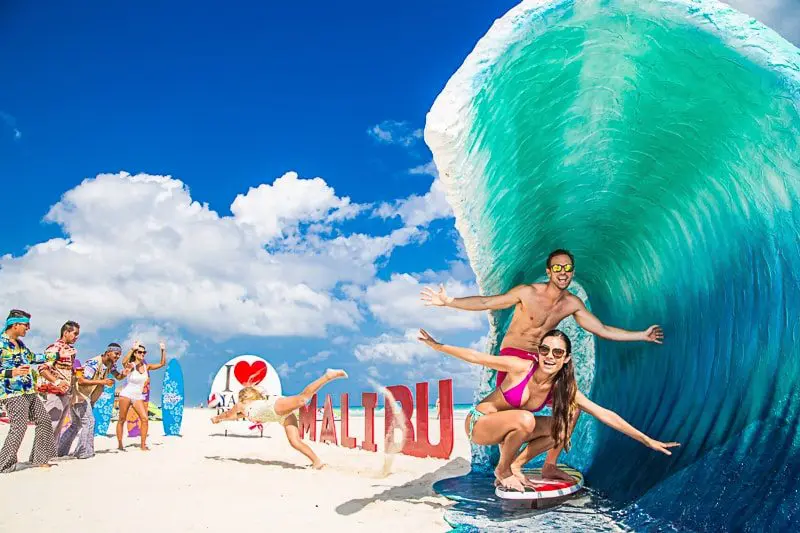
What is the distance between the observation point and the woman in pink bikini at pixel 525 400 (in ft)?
14.6

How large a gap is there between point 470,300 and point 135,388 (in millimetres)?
6449

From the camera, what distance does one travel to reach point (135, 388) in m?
9.27

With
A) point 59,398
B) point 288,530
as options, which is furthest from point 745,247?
point 59,398

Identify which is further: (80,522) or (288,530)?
(80,522)

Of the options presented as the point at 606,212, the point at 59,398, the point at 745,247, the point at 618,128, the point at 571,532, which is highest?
the point at 618,128

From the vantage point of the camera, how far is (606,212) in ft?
Result: 18.4

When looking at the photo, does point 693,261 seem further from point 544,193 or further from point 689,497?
point 689,497

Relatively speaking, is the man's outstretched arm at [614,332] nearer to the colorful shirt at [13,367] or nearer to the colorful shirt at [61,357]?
the colorful shirt at [13,367]

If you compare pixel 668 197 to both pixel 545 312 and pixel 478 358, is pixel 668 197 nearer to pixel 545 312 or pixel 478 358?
pixel 545 312

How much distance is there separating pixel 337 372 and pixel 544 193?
125 inches

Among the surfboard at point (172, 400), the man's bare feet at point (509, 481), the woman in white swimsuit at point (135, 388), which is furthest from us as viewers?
the surfboard at point (172, 400)

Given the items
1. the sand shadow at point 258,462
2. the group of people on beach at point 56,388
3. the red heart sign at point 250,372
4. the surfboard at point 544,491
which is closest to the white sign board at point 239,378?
the red heart sign at point 250,372

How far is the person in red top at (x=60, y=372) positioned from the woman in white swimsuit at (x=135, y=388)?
123cm

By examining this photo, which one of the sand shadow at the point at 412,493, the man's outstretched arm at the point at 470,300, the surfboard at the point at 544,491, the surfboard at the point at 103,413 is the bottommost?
the sand shadow at the point at 412,493
